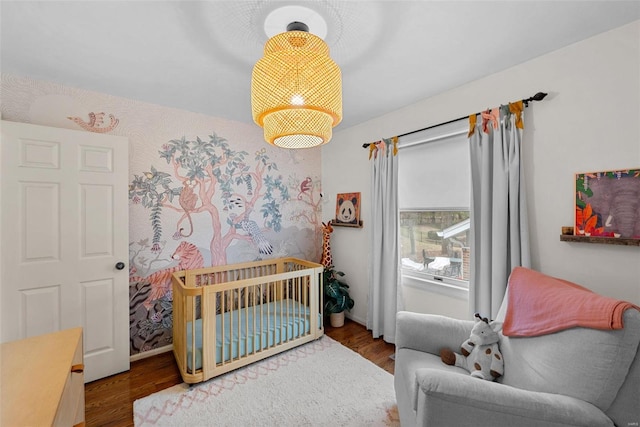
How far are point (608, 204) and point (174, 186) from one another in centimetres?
329

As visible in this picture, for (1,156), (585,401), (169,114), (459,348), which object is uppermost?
(169,114)

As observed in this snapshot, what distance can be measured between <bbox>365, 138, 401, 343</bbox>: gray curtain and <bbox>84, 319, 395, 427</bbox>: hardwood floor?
215mm

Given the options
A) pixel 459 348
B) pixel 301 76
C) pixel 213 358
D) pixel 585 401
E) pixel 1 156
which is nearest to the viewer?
pixel 585 401

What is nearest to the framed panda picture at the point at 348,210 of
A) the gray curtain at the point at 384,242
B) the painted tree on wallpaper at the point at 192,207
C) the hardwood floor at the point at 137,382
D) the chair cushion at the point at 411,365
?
the gray curtain at the point at 384,242

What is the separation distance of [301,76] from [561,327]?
159 centimetres

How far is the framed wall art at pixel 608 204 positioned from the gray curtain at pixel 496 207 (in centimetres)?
28

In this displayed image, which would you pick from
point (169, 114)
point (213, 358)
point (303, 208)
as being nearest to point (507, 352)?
point (213, 358)

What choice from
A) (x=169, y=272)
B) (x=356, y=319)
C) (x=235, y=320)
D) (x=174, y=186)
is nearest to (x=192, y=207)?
(x=174, y=186)

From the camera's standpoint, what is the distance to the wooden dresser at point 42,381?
76cm

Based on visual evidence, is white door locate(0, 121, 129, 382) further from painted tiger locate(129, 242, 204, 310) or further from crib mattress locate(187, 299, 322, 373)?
crib mattress locate(187, 299, 322, 373)

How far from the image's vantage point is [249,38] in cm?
152

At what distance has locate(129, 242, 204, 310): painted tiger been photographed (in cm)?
244

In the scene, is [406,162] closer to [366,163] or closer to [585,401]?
[366,163]

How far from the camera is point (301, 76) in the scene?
1.14 metres
